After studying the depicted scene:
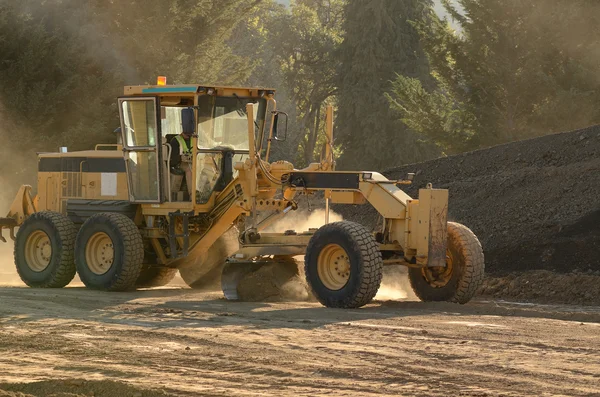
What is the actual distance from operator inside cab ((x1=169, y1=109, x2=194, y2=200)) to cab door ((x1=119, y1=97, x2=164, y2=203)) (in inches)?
8.5

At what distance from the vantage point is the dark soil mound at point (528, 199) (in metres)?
18.9

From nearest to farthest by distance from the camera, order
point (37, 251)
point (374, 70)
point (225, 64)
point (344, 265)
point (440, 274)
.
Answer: point (344, 265)
point (440, 274)
point (37, 251)
point (225, 64)
point (374, 70)

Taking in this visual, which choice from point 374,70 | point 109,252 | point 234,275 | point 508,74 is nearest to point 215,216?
point 234,275

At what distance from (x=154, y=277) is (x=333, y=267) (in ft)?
14.8

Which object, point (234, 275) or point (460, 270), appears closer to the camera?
point (460, 270)

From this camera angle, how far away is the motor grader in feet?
47.2

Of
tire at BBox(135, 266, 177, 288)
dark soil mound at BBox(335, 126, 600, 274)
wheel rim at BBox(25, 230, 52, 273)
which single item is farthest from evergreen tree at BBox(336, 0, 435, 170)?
wheel rim at BBox(25, 230, 52, 273)

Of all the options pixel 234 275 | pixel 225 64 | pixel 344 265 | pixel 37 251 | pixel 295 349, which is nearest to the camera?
pixel 295 349

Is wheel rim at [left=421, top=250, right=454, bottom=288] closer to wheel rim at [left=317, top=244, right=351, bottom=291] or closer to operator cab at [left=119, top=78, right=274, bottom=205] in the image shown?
wheel rim at [left=317, top=244, right=351, bottom=291]

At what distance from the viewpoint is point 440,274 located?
1502cm

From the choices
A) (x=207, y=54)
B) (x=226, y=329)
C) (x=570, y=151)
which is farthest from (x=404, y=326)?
(x=207, y=54)

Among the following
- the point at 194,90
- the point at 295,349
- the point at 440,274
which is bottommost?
the point at 295,349

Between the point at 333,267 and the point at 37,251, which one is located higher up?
the point at 37,251

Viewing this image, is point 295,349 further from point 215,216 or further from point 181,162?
point 181,162
